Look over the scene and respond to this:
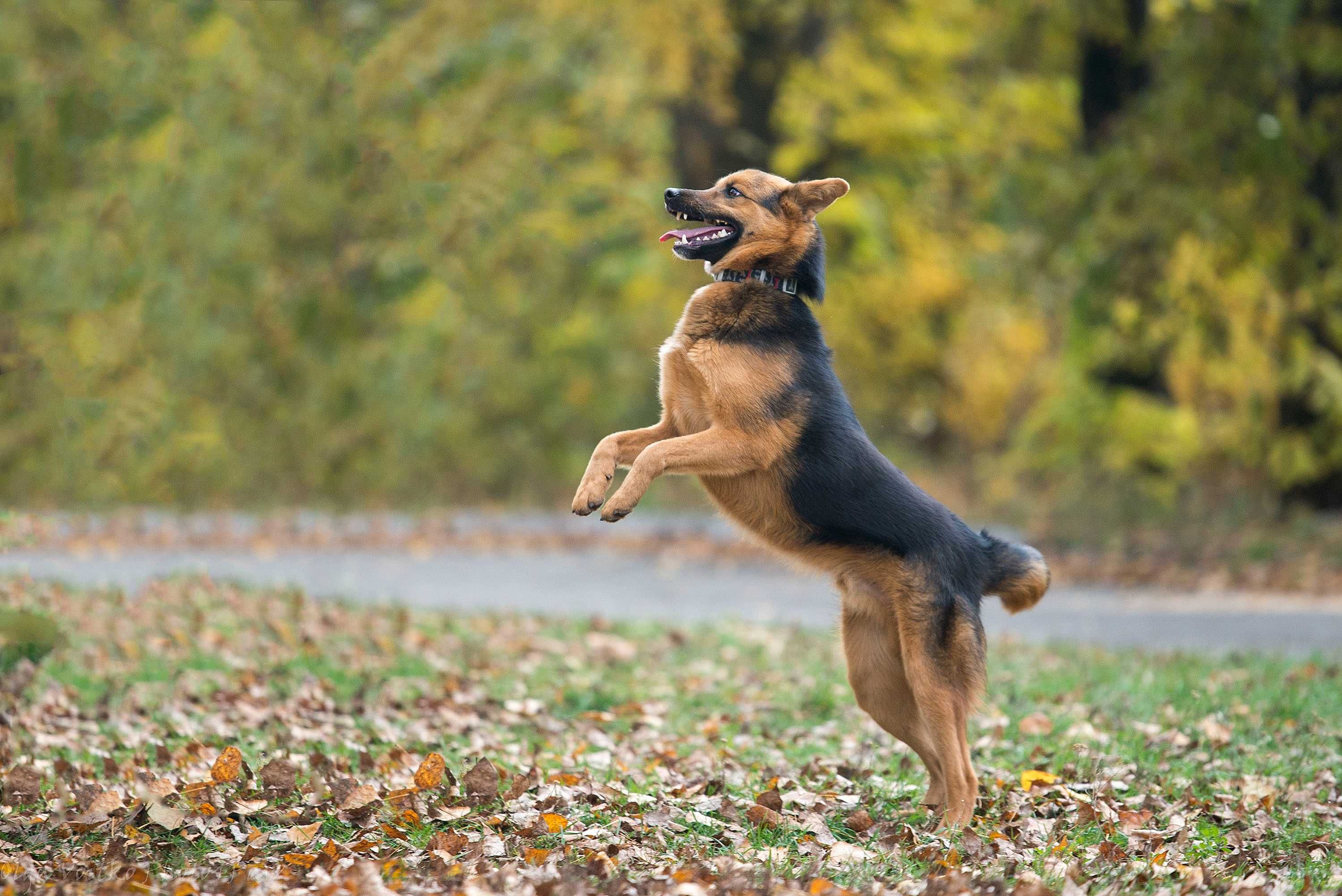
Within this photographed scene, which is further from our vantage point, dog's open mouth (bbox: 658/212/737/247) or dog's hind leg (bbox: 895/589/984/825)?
dog's open mouth (bbox: 658/212/737/247)

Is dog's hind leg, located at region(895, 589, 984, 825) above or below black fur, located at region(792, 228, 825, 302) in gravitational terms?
below

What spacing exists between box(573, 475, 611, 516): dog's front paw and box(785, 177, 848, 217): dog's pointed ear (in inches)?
54.3

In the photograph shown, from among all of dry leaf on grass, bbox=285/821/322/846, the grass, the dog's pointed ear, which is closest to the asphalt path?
the grass

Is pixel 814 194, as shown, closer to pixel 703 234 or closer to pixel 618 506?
pixel 703 234

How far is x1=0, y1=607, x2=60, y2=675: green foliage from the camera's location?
19.0ft

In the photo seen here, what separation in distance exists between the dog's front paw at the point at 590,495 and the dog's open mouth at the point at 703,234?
3.18 feet

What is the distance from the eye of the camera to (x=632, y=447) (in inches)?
217

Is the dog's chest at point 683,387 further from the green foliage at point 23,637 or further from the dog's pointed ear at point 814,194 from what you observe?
the green foliage at point 23,637

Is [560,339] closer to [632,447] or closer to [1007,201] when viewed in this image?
[1007,201]

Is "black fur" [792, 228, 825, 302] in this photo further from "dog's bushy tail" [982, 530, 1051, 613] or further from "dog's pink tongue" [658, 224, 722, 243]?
"dog's bushy tail" [982, 530, 1051, 613]

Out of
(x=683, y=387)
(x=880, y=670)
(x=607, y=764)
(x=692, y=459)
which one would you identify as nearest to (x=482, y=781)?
(x=607, y=764)

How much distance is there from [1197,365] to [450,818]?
49.7 ft

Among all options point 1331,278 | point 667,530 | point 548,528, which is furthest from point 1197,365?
point 548,528

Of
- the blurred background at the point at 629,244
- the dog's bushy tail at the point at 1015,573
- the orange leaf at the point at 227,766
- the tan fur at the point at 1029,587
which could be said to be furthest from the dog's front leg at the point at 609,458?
the blurred background at the point at 629,244
